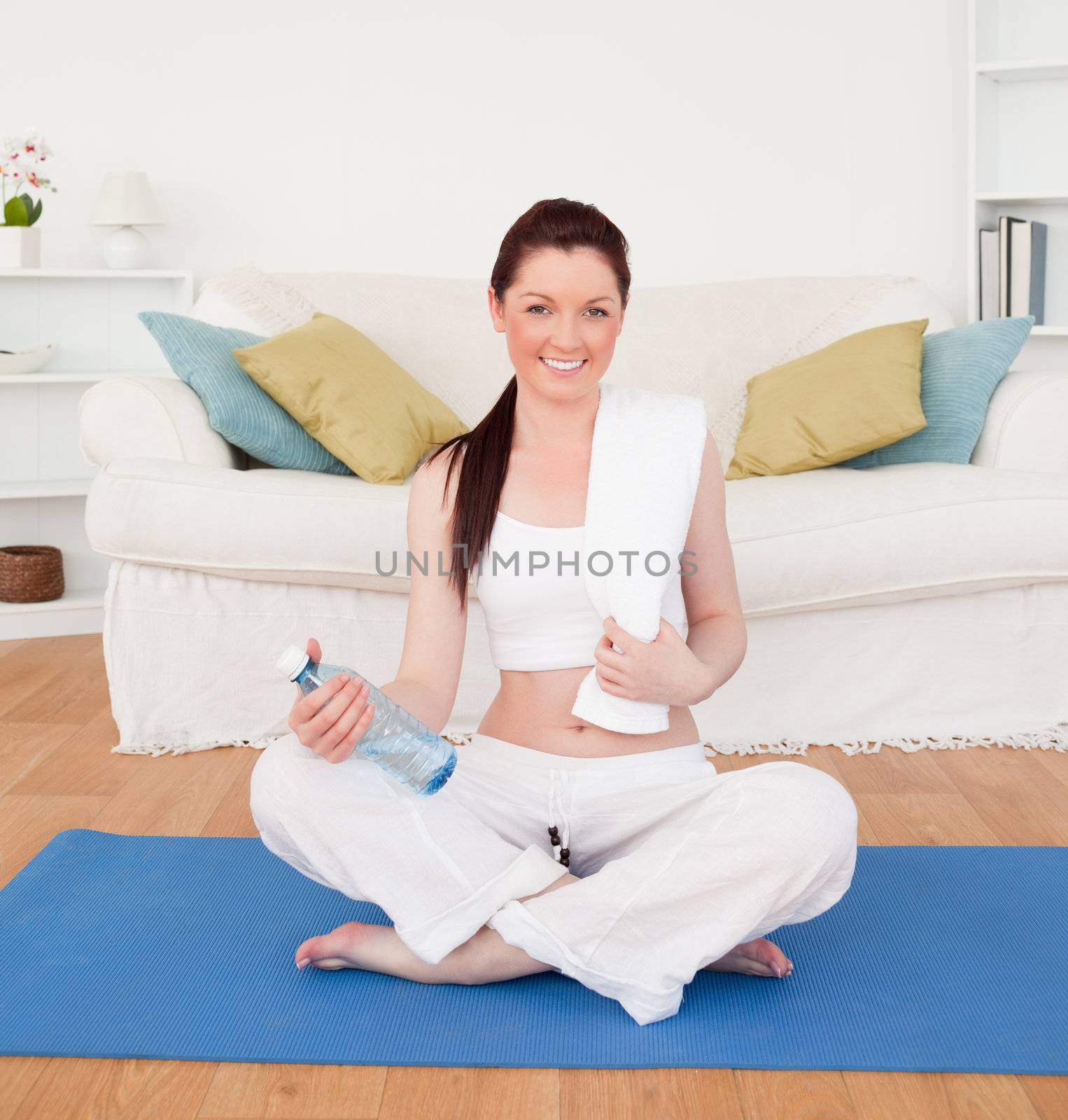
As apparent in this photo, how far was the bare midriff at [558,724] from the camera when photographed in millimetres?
1536

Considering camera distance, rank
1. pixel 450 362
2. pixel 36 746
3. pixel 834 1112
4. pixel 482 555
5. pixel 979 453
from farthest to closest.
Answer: pixel 450 362, pixel 979 453, pixel 36 746, pixel 482 555, pixel 834 1112

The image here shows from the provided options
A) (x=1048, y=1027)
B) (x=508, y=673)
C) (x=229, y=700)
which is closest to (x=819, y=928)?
(x=1048, y=1027)

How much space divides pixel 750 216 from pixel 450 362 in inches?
47.2

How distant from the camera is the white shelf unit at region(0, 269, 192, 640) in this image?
365 cm

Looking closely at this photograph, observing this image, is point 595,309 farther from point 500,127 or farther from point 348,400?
point 500,127

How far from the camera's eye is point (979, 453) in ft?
9.05

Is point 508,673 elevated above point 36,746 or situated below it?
above

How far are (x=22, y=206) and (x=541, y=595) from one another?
2.52 m

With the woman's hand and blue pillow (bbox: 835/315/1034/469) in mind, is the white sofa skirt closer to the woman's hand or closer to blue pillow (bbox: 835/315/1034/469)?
blue pillow (bbox: 835/315/1034/469)

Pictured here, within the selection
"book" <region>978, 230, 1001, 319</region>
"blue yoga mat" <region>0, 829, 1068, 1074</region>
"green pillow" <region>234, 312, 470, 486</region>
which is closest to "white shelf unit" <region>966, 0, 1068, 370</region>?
"book" <region>978, 230, 1001, 319</region>

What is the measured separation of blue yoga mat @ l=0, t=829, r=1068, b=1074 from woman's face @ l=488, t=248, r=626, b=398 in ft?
2.32

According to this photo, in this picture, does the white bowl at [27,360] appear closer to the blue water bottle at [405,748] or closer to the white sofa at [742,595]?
the white sofa at [742,595]

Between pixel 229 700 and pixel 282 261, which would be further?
pixel 282 261

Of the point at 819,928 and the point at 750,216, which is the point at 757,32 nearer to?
the point at 750,216
